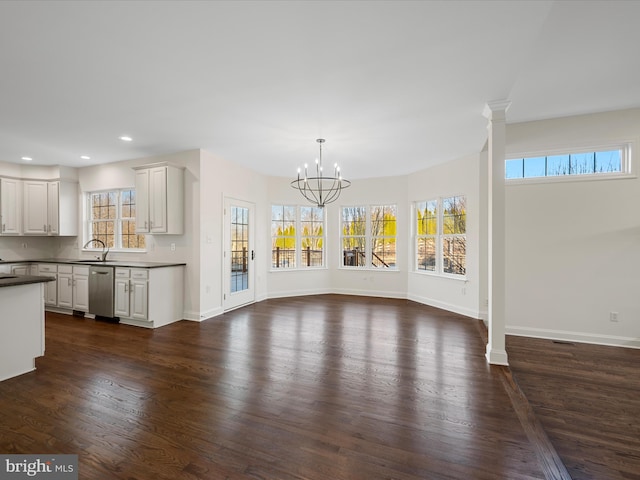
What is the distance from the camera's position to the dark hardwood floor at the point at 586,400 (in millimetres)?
1825

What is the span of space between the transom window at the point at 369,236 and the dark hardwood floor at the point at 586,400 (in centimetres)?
341

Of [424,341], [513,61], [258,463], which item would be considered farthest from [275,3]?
[424,341]

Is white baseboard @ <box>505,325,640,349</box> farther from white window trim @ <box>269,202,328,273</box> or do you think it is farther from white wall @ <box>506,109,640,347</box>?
white window trim @ <box>269,202,328,273</box>

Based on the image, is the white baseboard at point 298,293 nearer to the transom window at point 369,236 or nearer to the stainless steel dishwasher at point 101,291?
the transom window at point 369,236

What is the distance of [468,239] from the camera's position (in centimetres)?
521

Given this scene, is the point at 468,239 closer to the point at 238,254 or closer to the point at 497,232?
the point at 497,232

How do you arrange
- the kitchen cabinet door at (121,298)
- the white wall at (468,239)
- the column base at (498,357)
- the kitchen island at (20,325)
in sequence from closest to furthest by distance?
the kitchen island at (20,325) → the column base at (498,357) → the kitchen cabinet door at (121,298) → the white wall at (468,239)

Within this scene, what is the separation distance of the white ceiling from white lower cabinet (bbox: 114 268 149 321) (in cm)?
206

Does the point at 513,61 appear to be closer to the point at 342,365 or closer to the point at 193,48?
the point at 193,48

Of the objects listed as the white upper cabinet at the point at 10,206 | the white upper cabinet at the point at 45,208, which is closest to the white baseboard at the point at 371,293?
the white upper cabinet at the point at 45,208

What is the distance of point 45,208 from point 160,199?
3.19m

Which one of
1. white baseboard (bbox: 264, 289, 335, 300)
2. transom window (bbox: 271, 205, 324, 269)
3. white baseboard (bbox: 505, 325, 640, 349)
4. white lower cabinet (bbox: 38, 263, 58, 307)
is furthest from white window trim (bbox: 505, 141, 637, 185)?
white lower cabinet (bbox: 38, 263, 58, 307)

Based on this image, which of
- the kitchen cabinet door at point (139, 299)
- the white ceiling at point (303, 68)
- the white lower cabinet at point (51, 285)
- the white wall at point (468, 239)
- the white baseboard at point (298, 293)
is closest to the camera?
the white ceiling at point (303, 68)

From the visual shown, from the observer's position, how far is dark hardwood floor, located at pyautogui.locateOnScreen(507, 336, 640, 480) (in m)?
1.83
